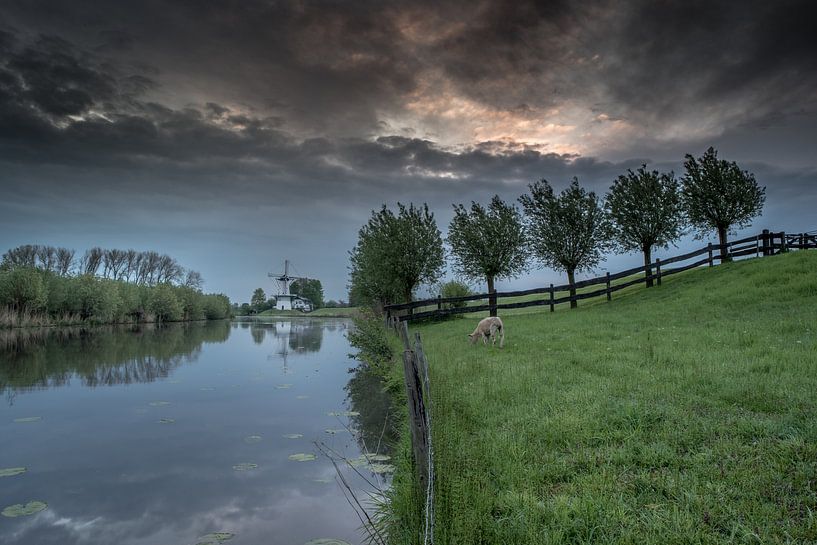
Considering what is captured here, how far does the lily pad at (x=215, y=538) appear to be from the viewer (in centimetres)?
608

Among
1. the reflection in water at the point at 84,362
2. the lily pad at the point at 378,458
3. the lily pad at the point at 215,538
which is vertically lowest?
the lily pad at the point at 215,538

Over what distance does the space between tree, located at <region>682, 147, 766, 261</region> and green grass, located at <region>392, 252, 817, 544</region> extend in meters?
28.8

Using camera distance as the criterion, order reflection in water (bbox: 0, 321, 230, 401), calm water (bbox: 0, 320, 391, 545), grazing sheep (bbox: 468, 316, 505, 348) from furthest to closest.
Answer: reflection in water (bbox: 0, 321, 230, 401) < grazing sheep (bbox: 468, 316, 505, 348) < calm water (bbox: 0, 320, 391, 545)

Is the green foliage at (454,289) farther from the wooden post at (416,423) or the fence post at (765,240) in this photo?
the wooden post at (416,423)

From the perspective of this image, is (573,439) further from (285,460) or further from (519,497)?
(285,460)

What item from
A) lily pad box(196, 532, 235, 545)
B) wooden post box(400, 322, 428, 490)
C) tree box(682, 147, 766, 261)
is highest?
tree box(682, 147, 766, 261)

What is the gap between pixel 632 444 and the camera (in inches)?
242

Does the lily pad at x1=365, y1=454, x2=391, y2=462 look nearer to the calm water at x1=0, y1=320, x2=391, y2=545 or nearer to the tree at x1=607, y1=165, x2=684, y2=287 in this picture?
the calm water at x1=0, y1=320, x2=391, y2=545

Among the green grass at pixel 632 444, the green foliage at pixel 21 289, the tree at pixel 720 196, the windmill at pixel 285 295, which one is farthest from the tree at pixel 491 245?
the windmill at pixel 285 295

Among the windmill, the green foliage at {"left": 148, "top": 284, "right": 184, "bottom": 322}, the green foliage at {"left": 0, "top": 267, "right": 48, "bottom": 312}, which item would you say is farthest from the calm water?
the windmill

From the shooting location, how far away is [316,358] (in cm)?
2708

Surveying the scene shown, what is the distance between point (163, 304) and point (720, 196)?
80823mm

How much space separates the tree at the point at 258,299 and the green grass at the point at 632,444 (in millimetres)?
158431

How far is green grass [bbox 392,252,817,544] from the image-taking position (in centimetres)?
438
